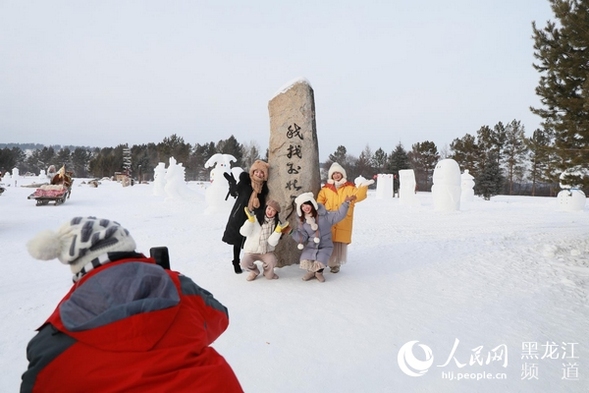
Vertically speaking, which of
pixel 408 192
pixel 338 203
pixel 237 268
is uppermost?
pixel 338 203

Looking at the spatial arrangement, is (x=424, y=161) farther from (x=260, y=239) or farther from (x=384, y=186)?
(x=260, y=239)

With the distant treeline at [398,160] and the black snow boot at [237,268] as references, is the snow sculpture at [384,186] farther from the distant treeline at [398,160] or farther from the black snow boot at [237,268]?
the black snow boot at [237,268]

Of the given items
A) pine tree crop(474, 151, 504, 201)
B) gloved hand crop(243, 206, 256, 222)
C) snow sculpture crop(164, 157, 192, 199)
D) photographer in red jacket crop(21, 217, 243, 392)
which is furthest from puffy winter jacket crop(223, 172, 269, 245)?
pine tree crop(474, 151, 504, 201)

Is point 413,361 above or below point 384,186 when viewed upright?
below

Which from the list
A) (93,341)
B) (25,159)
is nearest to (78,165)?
(25,159)

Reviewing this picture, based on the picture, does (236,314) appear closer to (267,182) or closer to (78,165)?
(267,182)

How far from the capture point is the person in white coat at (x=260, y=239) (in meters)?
4.43

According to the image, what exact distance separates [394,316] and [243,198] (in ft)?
8.08

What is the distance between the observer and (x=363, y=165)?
44125 millimetres

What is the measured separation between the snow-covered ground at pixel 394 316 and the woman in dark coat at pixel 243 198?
0.47m

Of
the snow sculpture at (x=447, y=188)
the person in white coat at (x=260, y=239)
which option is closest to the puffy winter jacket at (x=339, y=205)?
the person in white coat at (x=260, y=239)

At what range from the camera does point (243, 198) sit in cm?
485

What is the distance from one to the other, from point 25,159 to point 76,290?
7451 cm

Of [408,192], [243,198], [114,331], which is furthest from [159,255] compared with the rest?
[408,192]
